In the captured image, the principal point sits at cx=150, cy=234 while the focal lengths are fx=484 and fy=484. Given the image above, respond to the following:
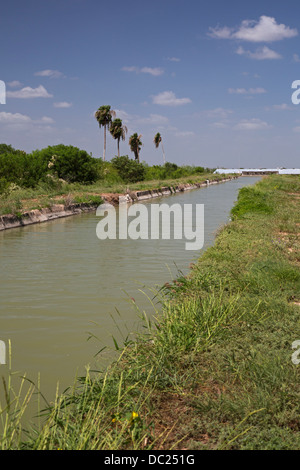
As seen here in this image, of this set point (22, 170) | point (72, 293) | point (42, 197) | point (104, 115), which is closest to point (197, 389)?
point (72, 293)

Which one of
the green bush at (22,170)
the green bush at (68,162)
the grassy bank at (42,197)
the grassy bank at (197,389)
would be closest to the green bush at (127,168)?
the green bush at (68,162)

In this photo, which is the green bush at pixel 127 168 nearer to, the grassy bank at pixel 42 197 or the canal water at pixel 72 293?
the grassy bank at pixel 42 197

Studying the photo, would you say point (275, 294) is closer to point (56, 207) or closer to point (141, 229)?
point (141, 229)

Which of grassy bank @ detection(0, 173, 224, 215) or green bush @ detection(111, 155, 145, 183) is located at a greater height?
green bush @ detection(111, 155, 145, 183)

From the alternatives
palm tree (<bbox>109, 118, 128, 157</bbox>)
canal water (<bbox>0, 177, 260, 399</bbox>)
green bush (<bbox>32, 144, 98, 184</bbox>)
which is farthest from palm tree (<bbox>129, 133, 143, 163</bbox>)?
canal water (<bbox>0, 177, 260, 399</bbox>)

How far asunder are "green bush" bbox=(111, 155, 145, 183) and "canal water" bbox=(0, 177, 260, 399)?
120ft

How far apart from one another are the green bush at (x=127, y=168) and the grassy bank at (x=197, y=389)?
4513 cm

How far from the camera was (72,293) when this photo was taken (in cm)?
755

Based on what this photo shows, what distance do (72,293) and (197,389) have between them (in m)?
4.10

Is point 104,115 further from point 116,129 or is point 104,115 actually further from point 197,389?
point 197,389

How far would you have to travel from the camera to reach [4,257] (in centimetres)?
1111

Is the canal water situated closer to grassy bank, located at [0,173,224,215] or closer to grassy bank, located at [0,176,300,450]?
grassy bank, located at [0,176,300,450]

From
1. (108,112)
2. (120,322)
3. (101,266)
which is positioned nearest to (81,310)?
(120,322)

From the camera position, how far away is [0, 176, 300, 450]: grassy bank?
9.88 feet
